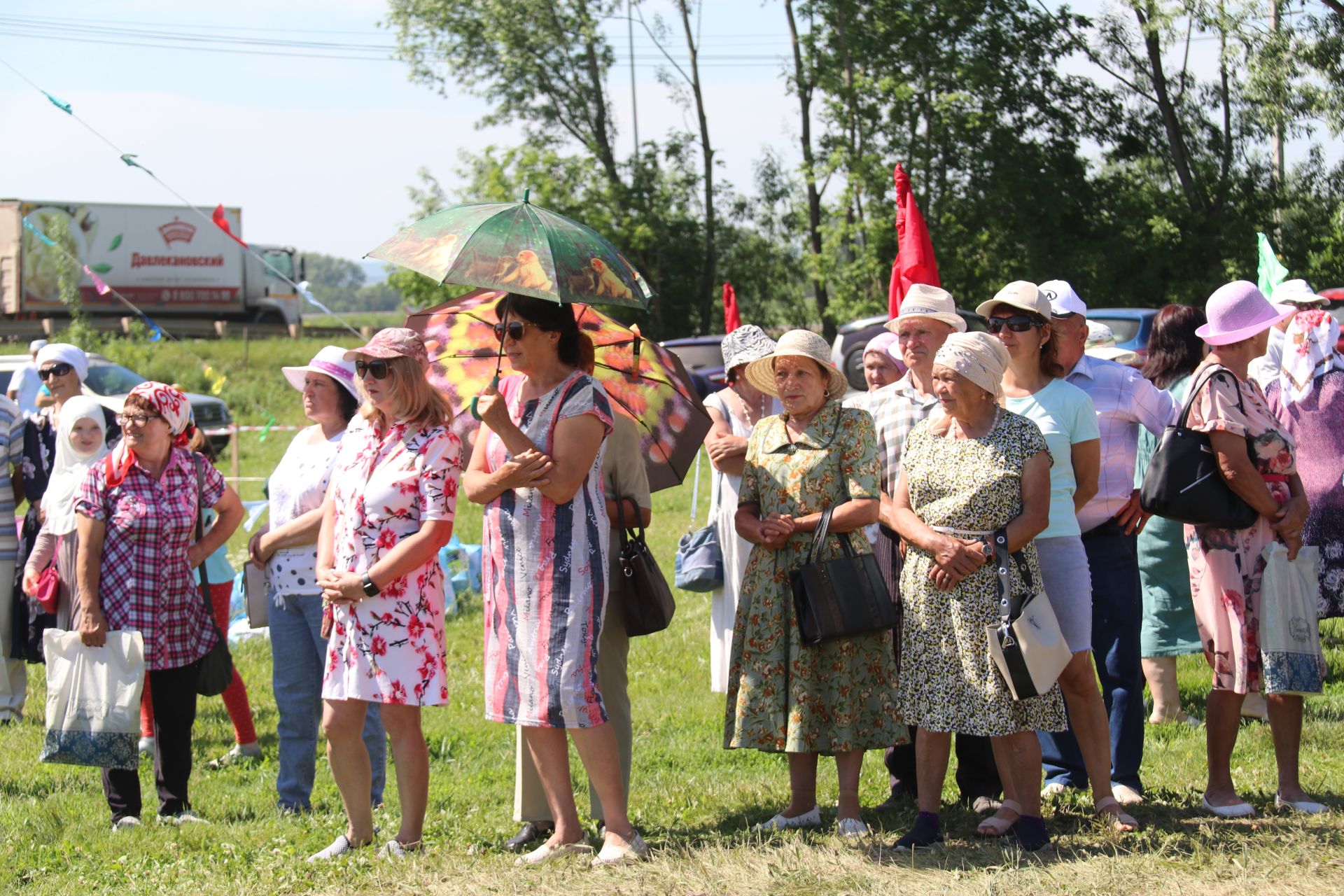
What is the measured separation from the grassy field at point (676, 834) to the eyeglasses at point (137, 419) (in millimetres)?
1634

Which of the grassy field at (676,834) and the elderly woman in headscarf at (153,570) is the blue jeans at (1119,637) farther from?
the elderly woman in headscarf at (153,570)

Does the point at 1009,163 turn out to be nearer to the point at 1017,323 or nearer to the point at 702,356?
the point at 702,356

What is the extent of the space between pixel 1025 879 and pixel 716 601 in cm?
244

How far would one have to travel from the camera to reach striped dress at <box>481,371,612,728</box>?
4.43 meters

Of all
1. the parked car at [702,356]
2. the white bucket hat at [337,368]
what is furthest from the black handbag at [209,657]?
the parked car at [702,356]

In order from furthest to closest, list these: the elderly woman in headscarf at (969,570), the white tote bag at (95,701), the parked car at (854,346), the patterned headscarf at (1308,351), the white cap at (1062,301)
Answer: the parked car at (854,346)
the patterned headscarf at (1308,351)
the white tote bag at (95,701)
the white cap at (1062,301)
the elderly woman in headscarf at (969,570)

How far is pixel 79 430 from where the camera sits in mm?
6477

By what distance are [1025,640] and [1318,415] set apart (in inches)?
100.0

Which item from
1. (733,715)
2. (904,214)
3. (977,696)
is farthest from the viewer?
(904,214)

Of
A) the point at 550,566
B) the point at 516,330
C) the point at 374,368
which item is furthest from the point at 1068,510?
the point at 374,368

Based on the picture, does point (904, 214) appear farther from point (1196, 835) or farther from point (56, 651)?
point (56, 651)

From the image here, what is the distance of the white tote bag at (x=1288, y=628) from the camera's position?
15.6 feet

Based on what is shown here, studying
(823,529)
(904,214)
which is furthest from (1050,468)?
(904,214)

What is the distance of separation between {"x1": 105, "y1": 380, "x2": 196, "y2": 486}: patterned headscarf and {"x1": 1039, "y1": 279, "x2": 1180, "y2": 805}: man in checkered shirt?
3547mm
